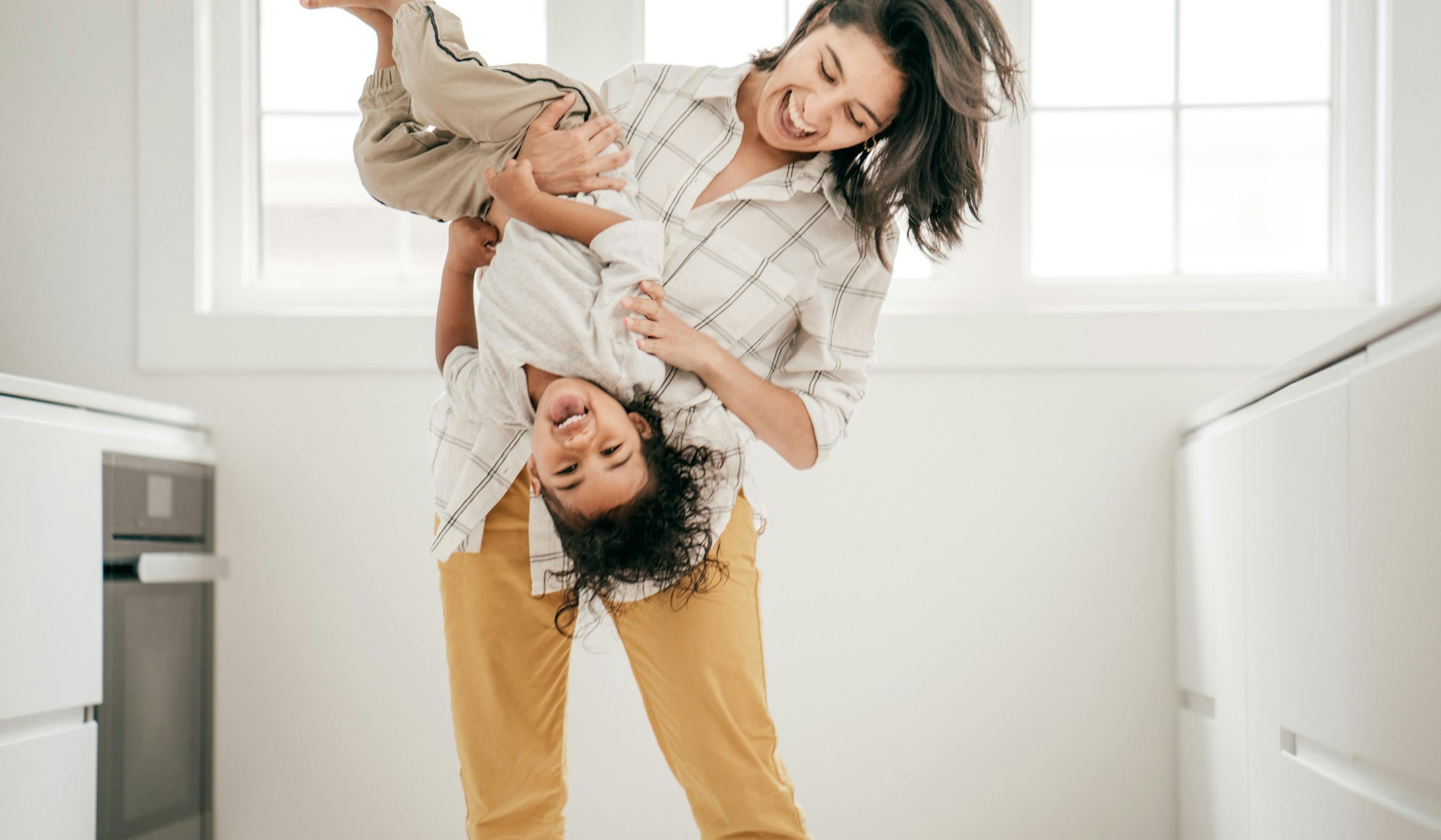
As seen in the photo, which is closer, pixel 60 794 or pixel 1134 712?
pixel 60 794

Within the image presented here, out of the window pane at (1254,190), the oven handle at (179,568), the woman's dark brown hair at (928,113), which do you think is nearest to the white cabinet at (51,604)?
the oven handle at (179,568)

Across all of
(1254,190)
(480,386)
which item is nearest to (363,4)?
(480,386)

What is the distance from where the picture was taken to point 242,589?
199 centimetres

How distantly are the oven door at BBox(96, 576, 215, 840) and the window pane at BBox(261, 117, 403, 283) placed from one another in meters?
0.69

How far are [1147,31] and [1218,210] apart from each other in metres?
0.40

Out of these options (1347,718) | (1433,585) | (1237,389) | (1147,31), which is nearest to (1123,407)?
(1237,389)

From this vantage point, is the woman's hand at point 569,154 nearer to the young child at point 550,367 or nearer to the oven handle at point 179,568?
the young child at point 550,367

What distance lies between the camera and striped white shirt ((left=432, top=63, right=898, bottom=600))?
108cm

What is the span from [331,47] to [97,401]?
951mm

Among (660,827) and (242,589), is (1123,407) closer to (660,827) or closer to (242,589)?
(660,827)

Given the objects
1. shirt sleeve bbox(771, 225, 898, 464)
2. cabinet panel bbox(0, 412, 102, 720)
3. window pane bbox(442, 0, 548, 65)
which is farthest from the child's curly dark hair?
window pane bbox(442, 0, 548, 65)

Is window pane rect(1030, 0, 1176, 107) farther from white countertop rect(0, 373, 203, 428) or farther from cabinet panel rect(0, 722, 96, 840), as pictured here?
cabinet panel rect(0, 722, 96, 840)

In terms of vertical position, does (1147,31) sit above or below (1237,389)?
above

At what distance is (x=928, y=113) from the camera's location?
106 cm
